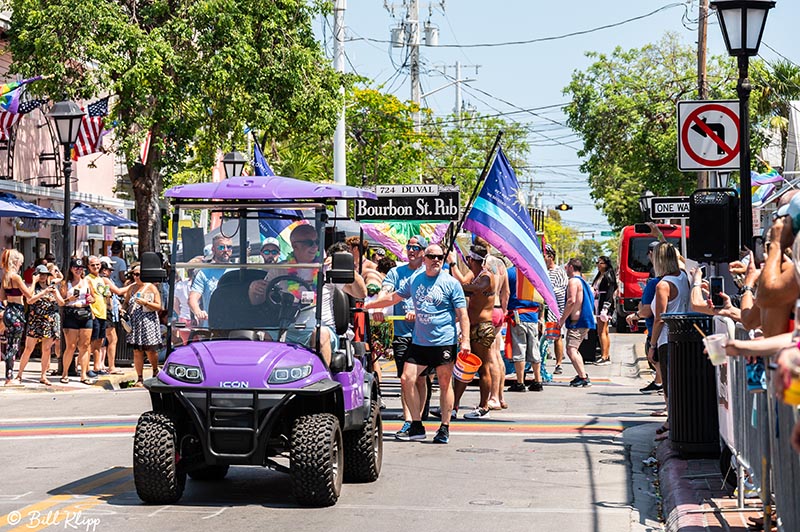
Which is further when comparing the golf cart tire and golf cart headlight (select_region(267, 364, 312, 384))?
the golf cart tire

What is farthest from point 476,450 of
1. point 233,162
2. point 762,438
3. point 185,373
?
point 233,162

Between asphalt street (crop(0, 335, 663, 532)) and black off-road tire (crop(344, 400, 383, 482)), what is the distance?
0.38ft

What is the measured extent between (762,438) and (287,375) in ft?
11.3

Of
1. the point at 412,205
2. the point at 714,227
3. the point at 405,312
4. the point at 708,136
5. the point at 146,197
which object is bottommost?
the point at 405,312

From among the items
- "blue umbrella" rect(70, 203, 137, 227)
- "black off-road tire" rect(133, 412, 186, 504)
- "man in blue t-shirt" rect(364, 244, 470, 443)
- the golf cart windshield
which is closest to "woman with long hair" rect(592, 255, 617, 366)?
"blue umbrella" rect(70, 203, 137, 227)

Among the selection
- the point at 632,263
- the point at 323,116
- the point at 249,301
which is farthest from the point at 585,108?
the point at 249,301

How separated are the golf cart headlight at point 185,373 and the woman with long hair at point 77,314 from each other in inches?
424

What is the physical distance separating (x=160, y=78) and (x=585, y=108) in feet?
100

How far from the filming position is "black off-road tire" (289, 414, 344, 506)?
911 centimetres

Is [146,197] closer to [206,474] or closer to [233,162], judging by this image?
[233,162]

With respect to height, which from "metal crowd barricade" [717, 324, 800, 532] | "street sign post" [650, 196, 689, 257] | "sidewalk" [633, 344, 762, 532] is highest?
"street sign post" [650, 196, 689, 257]

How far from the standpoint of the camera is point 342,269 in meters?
9.59

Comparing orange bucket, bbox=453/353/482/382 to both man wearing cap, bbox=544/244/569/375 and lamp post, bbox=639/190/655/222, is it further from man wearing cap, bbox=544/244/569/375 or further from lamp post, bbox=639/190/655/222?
lamp post, bbox=639/190/655/222

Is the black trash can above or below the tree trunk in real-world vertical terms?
below
